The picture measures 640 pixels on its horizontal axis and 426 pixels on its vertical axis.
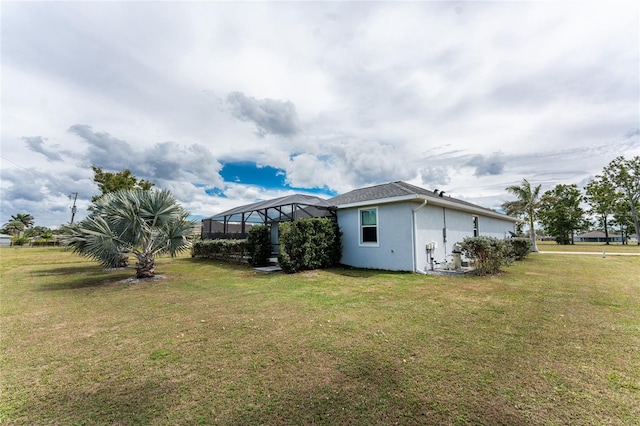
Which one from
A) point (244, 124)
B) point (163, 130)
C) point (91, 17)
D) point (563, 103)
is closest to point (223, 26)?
point (91, 17)

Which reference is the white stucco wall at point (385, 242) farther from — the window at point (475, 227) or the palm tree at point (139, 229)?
the window at point (475, 227)

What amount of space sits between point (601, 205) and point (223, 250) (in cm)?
5015

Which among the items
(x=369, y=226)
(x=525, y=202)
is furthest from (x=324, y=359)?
(x=525, y=202)

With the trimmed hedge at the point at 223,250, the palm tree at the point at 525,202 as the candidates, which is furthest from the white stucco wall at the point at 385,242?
the palm tree at the point at 525,202

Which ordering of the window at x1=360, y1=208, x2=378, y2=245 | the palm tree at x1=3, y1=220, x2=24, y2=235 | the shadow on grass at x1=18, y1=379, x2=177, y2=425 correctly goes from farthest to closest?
the palm tree at x1=3, y1=220, x2=24, y2=235, the window at x1=360, y1=208, x2=378, y2=245, the shadow on grass at x1=18, y1=379, x2=177, y2=425

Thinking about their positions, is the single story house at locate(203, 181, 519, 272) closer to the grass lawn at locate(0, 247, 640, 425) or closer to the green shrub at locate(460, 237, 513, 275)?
the green shrub at locate(460, 237, 513, 275)

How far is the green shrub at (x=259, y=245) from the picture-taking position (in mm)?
12172

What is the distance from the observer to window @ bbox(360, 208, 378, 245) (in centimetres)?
1059

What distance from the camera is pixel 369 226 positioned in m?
10.8

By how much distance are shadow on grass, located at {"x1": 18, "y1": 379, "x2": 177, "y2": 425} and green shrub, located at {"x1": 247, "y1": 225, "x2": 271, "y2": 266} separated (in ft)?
31.3

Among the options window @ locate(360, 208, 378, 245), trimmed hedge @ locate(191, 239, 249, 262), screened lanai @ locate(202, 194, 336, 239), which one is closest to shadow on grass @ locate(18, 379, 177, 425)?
window @ locate(360, 208, 378, 245)

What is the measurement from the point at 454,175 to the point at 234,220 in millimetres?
16734

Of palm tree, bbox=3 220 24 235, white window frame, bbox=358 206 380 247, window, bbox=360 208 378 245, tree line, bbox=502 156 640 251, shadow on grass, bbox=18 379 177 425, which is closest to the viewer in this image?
shadow on grass, bbox=18 379 177 425

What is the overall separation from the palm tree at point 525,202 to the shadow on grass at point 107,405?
95.3ft
